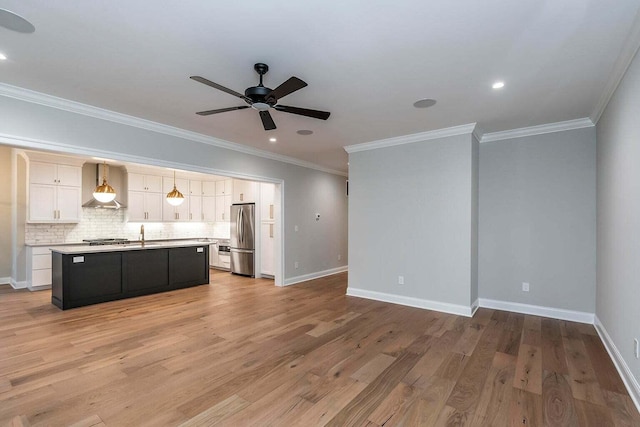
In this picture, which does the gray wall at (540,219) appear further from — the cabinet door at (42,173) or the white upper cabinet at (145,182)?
the cabinet door at (42,173)

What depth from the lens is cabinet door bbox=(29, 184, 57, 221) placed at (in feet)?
19.5

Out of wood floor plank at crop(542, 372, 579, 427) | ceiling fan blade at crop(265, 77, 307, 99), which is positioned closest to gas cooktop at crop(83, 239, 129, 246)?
ceiling fan blade at crop(265, 77, 307, 99)

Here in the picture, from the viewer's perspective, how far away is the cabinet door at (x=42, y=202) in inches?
235

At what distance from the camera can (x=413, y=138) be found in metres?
4.80

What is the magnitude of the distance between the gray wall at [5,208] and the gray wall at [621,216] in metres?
9.43

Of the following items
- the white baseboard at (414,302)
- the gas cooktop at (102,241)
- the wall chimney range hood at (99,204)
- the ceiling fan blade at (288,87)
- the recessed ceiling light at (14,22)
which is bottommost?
the white baseboard at (414,302)

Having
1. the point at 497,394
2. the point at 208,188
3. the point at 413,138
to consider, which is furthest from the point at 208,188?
the point at 497,394

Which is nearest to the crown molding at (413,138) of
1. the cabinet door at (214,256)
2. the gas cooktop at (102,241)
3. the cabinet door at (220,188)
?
the cabinet door at (220,188)

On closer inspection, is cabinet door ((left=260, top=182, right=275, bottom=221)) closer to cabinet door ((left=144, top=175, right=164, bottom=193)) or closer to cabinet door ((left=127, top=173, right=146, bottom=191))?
cabinet door ((left=144, top=175, right=164, bottom=193))

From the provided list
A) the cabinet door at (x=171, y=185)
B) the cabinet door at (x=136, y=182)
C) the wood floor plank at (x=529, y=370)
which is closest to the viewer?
the wood floor plank at (x=529, y=370)

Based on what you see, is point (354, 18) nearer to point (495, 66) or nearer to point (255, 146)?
point (495, 66)

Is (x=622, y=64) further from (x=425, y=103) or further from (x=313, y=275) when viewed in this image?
(x=313, y=275)

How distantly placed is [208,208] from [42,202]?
137 inches

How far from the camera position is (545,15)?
2033 mm
